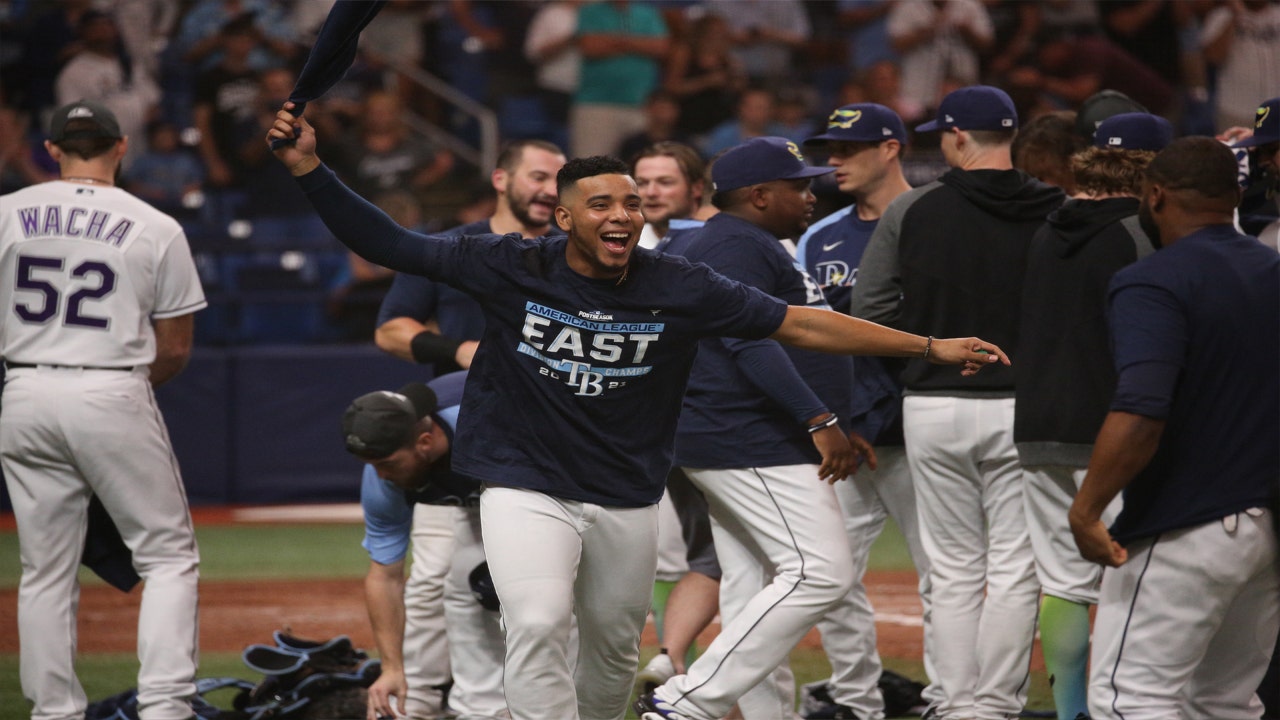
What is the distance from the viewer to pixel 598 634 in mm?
4168

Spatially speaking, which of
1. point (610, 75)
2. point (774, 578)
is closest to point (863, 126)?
point (774, 578)

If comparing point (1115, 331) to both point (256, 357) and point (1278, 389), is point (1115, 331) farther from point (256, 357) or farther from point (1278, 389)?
point (256, 357)

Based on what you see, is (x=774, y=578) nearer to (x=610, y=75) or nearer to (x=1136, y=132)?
(x=1136, y=132)

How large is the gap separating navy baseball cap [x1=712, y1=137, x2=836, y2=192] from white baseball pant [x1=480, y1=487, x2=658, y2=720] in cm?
134

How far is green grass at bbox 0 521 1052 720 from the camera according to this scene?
6133 mm

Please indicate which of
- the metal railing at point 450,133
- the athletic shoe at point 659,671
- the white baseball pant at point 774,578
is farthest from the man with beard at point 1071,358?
the metal railing at point 450,133

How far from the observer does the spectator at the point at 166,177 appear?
1311 cm

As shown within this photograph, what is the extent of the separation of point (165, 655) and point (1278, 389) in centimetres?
366

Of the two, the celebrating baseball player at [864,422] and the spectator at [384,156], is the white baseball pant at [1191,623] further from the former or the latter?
the spectator at [384,156]

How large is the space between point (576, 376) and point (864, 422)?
183 cm

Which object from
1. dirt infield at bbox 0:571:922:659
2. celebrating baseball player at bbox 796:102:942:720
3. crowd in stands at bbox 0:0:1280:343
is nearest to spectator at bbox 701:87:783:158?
crowd in stands at bbox 0:0:1280:343

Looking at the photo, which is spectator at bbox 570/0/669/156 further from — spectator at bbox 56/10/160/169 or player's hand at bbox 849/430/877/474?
player's hand at bbox 849/430/877/474

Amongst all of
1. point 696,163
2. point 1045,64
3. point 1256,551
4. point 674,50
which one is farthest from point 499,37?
point 1256,551

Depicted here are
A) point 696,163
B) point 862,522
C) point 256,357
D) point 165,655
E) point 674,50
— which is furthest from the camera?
point 674,50
